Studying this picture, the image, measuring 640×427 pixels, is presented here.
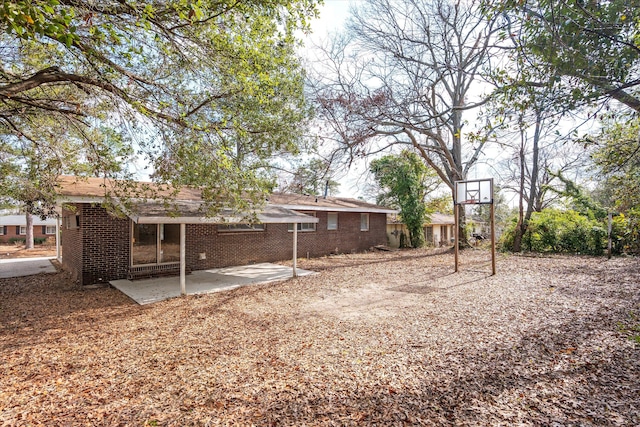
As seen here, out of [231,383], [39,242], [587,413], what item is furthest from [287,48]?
[39,242]

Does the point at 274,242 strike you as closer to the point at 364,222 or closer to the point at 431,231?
the point at 364,222

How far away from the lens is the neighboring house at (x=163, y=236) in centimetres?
818

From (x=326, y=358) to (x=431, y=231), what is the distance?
24.9m

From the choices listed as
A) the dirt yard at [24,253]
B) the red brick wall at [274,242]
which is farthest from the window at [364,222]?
the dirt yard at [24,253]

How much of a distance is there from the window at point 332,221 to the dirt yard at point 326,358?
876 centimetres

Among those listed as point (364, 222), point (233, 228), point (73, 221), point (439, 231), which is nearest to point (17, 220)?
point (73, 221)

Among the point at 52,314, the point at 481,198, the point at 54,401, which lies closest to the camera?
the point at 54,401

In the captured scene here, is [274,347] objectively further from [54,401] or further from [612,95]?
[612,95]

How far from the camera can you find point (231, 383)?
3.55 meters

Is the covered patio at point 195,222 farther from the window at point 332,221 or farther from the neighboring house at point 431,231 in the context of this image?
the neighboring house at point 431,231

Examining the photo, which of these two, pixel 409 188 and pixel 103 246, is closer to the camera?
pixel 103 246

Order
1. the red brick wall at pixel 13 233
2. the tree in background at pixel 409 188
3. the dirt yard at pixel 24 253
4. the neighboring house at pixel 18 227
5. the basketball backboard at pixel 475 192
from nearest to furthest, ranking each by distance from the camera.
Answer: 1. the basketball backboard at pixel 475 192
2. the dirt yard at pixel 24 253
3. the tree in background at pixel 409 188
4. the neighboring house at pixel 18 227
5. the red brick wall at pixel 13 233

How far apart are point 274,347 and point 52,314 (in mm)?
5014

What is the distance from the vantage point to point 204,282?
30.6 feet
